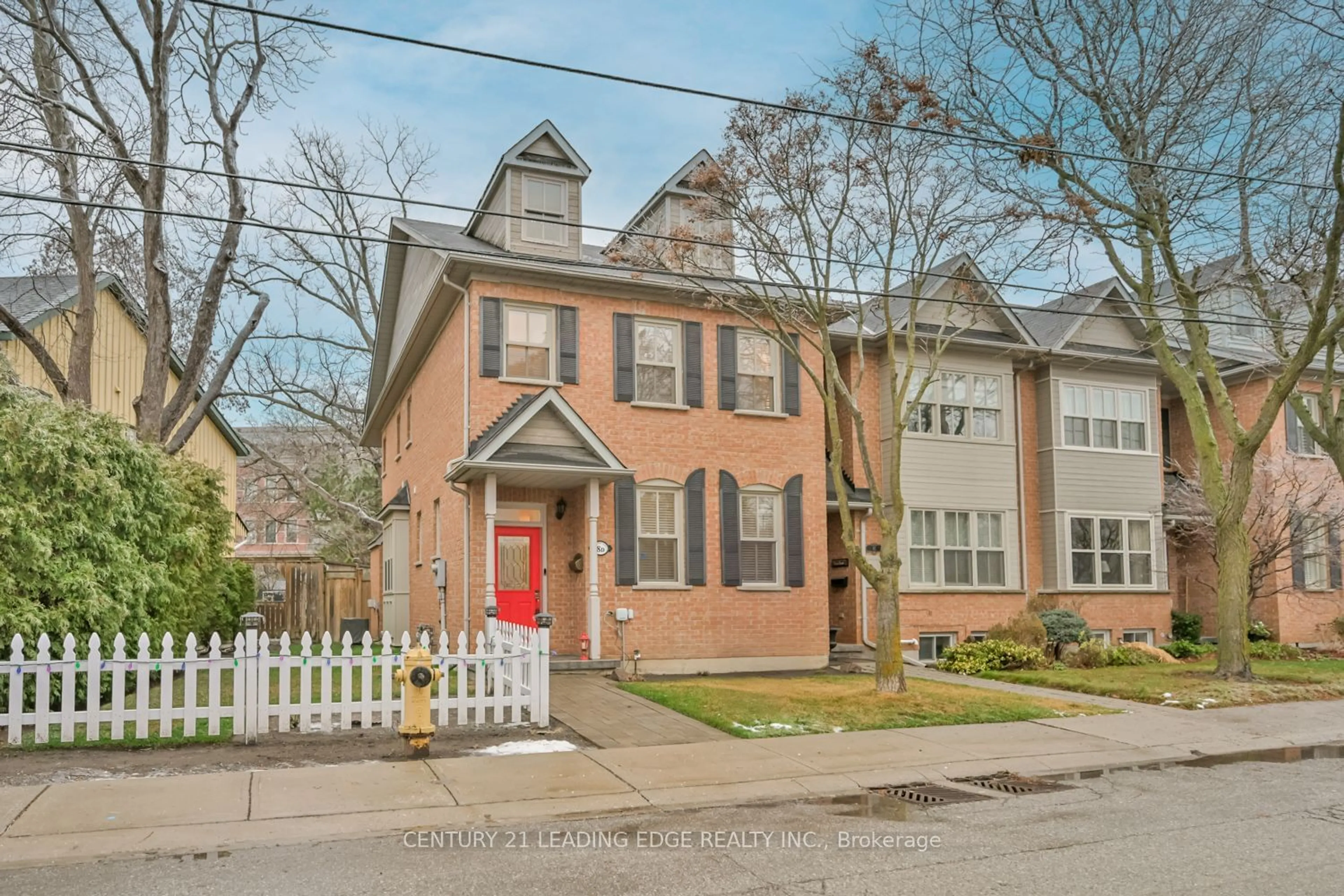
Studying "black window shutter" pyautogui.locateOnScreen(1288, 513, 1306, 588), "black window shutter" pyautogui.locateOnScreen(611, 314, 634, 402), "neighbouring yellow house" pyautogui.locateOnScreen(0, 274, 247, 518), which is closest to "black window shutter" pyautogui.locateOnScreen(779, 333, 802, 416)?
"black window shutter" pyautogui.locateOnScreen(611, 314, 634, 402)

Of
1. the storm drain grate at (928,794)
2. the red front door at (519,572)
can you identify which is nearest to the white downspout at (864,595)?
the red front door at (519,572)

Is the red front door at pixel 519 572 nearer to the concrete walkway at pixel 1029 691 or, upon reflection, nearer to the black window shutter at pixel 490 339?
the black window shutter at pixel 490 339

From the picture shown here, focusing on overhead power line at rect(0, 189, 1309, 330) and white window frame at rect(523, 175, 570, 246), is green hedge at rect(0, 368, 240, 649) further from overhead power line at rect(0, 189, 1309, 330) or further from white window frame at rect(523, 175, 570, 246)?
white window frame at rect(523, 175, 570, 246)

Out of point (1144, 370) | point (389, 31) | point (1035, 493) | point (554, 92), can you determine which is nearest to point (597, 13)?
point (389, 31)

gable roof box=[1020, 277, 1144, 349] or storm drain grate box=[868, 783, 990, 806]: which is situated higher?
gable roof box=[1020, 277, 1144, 349]

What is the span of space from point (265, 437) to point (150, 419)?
135ft

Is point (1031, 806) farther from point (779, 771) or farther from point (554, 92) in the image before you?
point (554, 92)

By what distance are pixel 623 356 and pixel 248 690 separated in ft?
29.4

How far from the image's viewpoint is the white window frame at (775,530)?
17.8 m

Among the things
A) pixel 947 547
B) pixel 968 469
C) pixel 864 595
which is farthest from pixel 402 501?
pixel 968 469

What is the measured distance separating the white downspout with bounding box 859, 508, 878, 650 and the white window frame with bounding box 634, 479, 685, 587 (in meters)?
4.26

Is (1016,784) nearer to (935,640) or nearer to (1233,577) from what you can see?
(1233,577)

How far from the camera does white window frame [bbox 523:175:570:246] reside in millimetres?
17203

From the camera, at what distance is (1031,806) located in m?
7.96
